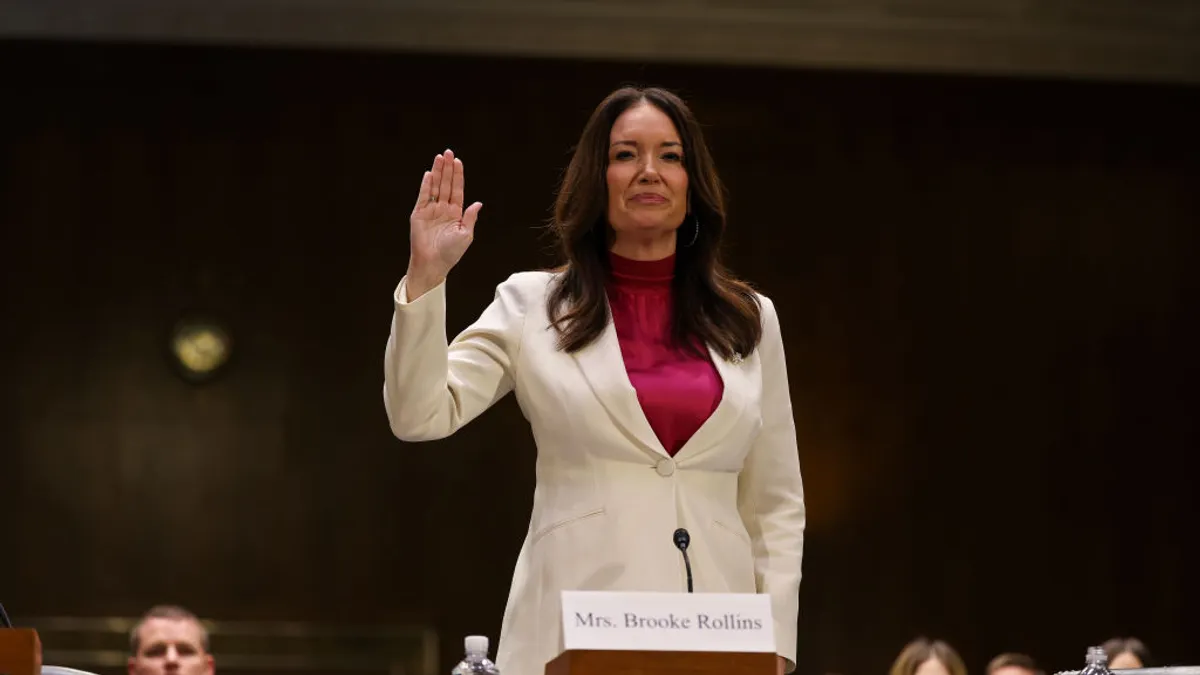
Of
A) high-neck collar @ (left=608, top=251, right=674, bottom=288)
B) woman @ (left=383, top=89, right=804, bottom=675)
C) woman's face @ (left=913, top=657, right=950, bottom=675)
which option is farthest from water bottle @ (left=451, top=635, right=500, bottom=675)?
woman's face @ (left=913, top=657, right=950, bottom=675)

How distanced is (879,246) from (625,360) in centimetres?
563

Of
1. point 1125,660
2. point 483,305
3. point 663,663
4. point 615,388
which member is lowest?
point 663,663

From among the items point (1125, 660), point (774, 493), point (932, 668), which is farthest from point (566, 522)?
point (1125, 660)

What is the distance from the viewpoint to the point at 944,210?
8242 mm

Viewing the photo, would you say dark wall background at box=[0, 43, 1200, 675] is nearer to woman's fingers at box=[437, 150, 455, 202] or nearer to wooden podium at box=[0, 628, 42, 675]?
woman's fingers at box=[437, 150, 455, 202]

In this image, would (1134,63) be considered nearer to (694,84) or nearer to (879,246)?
(879,246)

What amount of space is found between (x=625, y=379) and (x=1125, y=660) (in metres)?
3.98

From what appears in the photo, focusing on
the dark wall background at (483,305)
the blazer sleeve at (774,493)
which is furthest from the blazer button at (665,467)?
the dark wall background at (483,305)

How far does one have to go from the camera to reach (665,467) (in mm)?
2604

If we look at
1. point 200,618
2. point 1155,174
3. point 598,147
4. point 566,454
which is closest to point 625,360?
point 566,454

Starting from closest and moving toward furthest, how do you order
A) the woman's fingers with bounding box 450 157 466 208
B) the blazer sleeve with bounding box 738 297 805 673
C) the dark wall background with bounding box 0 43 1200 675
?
the woman's fingers with bounding box 450 157 466 208
the blazer sleeve with bounding box 738 297 805 673
the dark wall background with bounding box 0 43 1200 675

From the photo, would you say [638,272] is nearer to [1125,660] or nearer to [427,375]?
[427,375]

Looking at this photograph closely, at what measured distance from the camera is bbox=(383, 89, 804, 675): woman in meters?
2.56

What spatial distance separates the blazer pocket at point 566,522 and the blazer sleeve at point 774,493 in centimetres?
29
